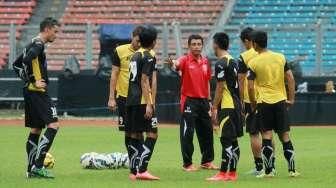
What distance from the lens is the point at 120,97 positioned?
1552cm

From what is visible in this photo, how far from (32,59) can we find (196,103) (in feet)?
11.3

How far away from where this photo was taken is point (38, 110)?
1398 centimetres

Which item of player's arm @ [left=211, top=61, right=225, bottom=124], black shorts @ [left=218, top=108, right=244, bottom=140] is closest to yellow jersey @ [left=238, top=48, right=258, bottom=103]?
player's arm @ [left=211, top=61, right=225, bottom=124]

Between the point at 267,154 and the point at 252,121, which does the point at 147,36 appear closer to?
the point at 252,121

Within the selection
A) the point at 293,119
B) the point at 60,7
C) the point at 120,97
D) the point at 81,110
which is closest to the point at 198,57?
the point at 120,97

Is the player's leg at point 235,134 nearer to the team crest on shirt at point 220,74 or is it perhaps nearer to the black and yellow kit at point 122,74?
the team crest on shirt at point 220,74

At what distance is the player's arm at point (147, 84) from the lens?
1380 cm

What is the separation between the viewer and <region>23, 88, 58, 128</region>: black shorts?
13984 mm

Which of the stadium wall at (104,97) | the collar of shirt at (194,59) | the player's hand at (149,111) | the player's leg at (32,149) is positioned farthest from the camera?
the stadium wall at (104,97)

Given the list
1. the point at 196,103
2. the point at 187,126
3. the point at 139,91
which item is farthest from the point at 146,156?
the point at 196,103

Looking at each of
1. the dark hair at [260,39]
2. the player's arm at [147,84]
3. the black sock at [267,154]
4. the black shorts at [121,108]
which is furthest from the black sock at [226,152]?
the black shorts at [121,108]

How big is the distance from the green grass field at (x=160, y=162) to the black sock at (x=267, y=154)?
8.9 inches

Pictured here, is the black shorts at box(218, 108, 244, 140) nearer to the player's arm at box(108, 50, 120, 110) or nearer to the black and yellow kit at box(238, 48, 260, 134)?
the black and yellow kit at box(238, 48, 260, 134)

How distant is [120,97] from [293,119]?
13.9 metres
